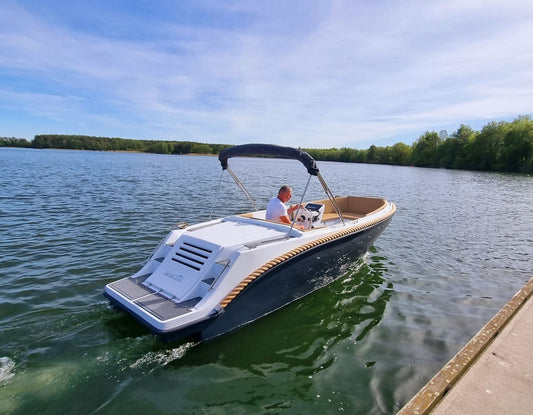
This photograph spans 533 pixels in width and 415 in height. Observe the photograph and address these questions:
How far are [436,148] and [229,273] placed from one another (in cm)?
7838

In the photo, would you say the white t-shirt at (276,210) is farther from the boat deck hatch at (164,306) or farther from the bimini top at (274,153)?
the boat deck hatch at (164,306)

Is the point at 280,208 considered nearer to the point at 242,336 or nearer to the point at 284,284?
the point at 284,284

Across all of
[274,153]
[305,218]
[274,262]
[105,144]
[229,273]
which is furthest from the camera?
[105,144]

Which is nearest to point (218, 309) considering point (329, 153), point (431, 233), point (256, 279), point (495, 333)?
point (256, 279)

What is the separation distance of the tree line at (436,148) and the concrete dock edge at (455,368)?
39491 millimetres

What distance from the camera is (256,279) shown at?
405cm

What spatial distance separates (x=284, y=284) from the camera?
15.0 feet

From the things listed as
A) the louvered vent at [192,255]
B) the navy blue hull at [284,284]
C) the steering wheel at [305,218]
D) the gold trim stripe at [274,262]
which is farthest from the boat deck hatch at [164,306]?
the steering wheel at [305,218]

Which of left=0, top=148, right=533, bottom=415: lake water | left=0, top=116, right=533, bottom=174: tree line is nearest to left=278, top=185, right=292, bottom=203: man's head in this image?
left=0, top=148, right=533, bottom=415: lake water

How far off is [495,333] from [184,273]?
12.3 ft

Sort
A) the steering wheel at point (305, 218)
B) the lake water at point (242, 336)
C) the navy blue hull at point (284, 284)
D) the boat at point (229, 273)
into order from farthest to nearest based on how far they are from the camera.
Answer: the steering wheel at point (305, 218) < the navy blue hull at point (284, 284) < the boat at point (229, 273) < the lake water at point (242, 336)

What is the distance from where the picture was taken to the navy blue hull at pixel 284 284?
384 centimetres

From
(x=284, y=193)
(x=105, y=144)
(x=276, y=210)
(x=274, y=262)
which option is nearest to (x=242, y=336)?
(x=274, y=262)

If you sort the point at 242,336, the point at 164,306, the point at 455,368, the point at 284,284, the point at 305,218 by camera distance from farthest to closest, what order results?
the point at 305,218 < the point at 284,284 < the point at 242,336 < the point at 164,306 < the point at 455,368
